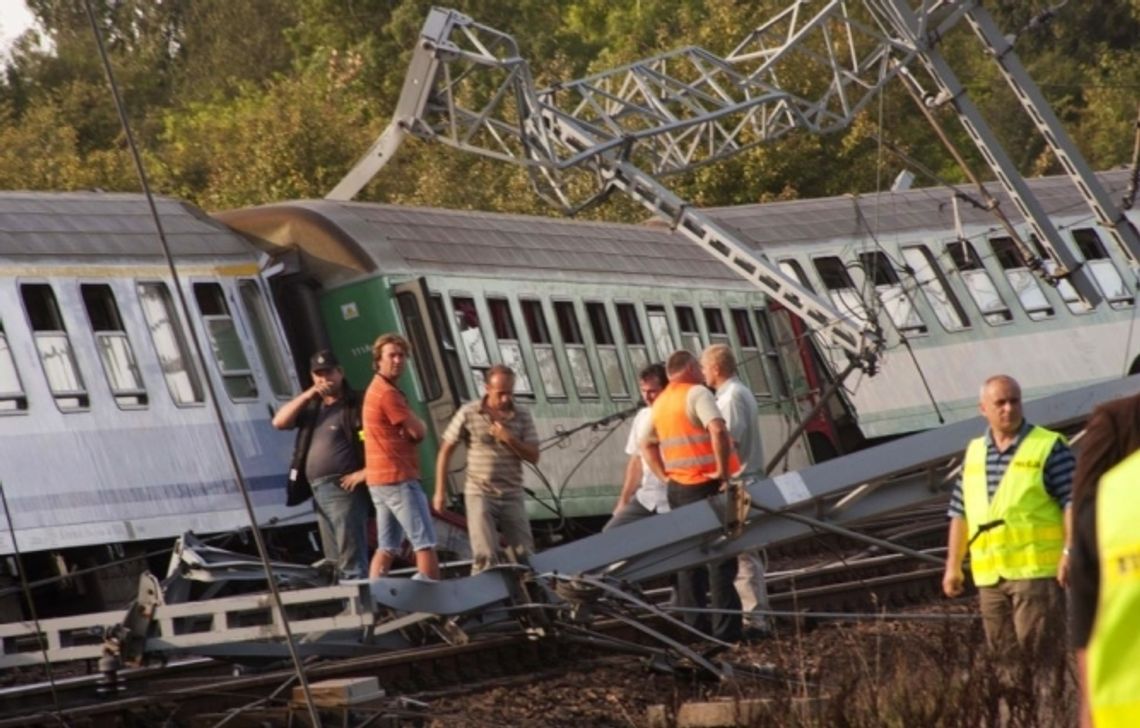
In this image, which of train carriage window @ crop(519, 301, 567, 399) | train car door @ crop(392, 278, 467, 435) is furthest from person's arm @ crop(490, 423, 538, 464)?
train carriage window @ crop(519, 301, 567, 399)

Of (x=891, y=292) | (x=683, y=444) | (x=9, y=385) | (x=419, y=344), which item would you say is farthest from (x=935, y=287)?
(x=683, y=444)

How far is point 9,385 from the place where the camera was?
18.9 m

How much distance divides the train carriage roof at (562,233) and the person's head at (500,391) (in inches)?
308

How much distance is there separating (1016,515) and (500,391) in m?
4.48

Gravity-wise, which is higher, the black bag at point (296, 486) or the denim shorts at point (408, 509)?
the black bag at point (296, 486)

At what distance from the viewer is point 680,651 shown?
13477mm

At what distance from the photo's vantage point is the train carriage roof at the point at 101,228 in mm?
19750

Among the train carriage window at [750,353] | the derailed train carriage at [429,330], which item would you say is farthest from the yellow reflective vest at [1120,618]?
the train carriage window at [750,353]

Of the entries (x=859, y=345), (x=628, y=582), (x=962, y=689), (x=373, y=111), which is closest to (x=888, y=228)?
(x=859, y=345)

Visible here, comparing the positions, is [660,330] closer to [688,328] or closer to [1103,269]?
[688,328]

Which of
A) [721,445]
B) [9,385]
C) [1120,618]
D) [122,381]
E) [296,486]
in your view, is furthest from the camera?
[122,381]

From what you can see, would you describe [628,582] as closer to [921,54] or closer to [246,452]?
[246,452]

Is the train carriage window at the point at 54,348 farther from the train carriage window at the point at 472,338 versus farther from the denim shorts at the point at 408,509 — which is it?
the denim shorts at the point at 408,509

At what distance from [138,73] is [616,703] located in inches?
2348
